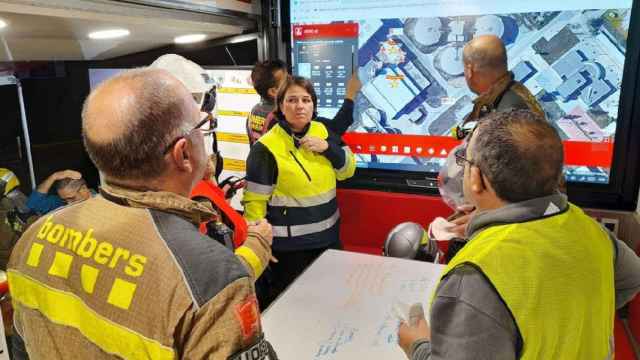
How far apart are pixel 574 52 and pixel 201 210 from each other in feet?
8.29

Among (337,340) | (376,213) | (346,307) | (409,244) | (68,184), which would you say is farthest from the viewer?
(376,213)

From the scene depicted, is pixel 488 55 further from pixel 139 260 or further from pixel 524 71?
pixel 139 260

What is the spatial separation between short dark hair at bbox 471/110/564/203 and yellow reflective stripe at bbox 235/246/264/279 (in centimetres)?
73

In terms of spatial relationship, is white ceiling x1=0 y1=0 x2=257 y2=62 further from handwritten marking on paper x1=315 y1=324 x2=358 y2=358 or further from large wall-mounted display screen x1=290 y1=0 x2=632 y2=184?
handwritten marking on paper x1=315 y1=324 x2=358 y2=358

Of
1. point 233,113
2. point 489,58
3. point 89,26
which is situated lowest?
point 233,113

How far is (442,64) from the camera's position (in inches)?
117

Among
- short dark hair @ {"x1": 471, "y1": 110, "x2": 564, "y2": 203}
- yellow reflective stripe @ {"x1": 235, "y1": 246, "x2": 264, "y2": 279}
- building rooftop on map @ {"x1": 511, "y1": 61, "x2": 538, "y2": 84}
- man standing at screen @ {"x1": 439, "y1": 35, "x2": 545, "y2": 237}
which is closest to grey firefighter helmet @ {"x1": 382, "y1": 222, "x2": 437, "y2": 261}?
man standing at screen @ {"x1": 439, "y1": 35, "x2": 545, "y2": 237}

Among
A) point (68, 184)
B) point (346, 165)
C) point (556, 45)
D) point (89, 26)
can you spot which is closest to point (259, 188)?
point (346, 165)

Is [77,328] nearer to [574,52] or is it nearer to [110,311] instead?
[110,311]

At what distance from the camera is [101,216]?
0.90 metres

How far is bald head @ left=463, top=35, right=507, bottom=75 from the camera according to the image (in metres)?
2.11

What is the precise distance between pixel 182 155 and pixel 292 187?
1.46 m

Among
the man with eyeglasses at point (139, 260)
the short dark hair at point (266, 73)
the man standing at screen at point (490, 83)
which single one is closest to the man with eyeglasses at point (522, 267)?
the man with eyeglasses at point (139, 260)

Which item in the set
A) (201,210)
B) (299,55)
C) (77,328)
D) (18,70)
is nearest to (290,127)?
(299,55)
